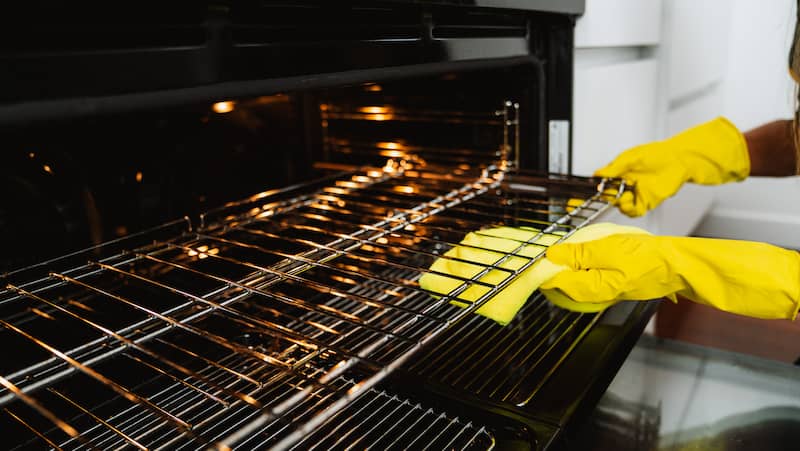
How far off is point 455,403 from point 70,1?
493 mm

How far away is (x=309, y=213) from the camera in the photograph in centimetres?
100

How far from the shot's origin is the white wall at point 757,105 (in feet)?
8.00

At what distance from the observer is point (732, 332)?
6.09ft

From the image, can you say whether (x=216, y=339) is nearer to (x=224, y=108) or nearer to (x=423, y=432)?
(x=423, y=432)

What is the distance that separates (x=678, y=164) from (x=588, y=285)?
567 mm

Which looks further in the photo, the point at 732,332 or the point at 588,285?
the point at 732,332

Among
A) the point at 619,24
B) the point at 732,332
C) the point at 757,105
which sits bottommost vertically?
the point at 732,332

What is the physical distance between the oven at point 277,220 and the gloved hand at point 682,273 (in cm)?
6

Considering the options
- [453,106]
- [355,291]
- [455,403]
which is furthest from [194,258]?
[453,106]

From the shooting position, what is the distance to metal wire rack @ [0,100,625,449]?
54cm

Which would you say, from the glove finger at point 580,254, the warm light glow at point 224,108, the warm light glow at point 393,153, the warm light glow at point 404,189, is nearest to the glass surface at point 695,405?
the glove finger at point 580,254

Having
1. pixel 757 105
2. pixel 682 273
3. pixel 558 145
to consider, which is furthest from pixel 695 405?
pixel 757 105

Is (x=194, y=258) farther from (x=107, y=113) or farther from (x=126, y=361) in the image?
(x=107, y=113)

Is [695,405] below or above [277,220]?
below
